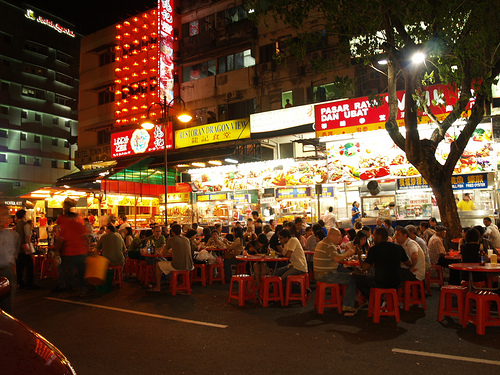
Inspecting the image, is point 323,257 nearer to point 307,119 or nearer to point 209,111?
point 307,119

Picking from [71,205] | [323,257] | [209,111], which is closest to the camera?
[323,257]

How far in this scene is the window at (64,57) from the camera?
50.3 m

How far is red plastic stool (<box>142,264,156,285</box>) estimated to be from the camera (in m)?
10.4

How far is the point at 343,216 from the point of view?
16.7 m

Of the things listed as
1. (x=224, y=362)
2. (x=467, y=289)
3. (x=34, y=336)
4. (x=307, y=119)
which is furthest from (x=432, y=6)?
(x=34, y=336)

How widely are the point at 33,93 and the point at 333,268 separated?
50.1 meters

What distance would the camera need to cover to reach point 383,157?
14062mm

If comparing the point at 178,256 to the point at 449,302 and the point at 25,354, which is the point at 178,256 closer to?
the point at 449,302

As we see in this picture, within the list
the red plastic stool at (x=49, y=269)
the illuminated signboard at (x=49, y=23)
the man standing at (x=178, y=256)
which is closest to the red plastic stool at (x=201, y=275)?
the man standing at (x=178, y=256)

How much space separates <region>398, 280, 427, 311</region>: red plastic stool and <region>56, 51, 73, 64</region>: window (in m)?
A: 54.6

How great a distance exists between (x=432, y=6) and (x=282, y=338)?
8441 mm

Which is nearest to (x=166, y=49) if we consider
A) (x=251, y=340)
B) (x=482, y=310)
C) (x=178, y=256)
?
(x=178, y=256)

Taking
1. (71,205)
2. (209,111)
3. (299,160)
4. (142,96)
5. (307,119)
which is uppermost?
(142,96)

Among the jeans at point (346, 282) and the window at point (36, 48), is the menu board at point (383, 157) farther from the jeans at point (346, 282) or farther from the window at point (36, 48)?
the window at point (36, 48)
